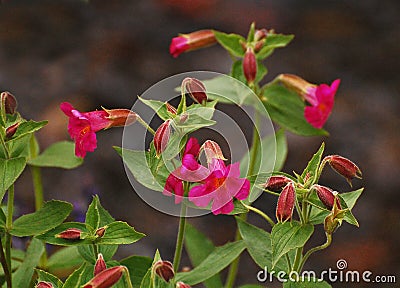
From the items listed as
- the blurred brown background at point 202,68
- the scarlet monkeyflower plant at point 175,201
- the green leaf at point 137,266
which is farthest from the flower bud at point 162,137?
the blurred brown background at point 202,68

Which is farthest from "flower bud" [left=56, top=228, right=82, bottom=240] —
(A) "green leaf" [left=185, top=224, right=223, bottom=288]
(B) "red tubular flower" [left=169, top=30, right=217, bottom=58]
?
(B) "red tubular flower" [left=169, top=30, right=217, bottom=58]

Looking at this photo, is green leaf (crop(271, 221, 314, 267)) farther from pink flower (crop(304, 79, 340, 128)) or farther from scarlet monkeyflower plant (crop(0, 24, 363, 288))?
pink flower (crop(304, 79, 340, 128))

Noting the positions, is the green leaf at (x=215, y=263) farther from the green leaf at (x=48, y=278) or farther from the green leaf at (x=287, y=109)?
the green leaf at (x=287, y=109)

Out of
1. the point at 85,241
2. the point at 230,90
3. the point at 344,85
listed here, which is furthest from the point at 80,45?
the point at 85,241

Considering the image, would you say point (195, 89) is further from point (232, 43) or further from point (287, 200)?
point (232, 43)

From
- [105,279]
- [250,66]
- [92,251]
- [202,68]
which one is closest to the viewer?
[105,279]

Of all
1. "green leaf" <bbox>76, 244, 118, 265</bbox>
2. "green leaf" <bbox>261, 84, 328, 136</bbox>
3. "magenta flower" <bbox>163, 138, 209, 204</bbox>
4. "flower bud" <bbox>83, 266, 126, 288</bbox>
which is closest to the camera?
"flower bud" <bbox>83, 266, 126, 288</bbox>

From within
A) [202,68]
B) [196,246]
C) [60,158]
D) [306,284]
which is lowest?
[202,68]

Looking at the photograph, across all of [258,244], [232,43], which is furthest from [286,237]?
[232,43]
